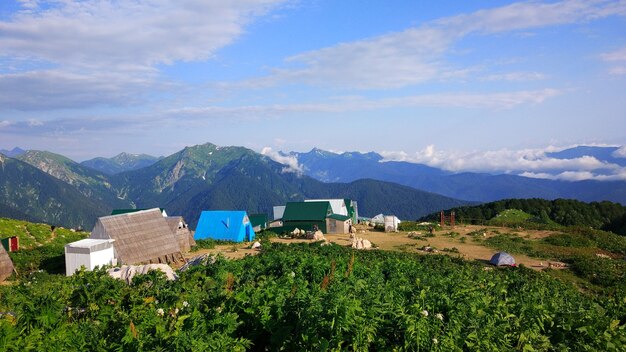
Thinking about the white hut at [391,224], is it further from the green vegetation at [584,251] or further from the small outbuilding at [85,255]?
the small outbuilding at [85,255]

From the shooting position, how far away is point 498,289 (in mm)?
10547

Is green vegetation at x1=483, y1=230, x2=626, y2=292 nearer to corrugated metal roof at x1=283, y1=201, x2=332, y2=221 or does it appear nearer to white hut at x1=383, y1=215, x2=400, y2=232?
white hut at x1=383, y1=215, x2=400, y2=232

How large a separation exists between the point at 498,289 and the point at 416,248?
25.9m

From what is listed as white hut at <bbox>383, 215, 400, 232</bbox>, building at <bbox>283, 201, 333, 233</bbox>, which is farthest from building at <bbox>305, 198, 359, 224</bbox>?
white hut at <bbox>383, 215, 400, 232</bbox>

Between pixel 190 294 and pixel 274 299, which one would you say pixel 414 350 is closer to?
pixel 274 299

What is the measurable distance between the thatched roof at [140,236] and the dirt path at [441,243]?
3.04 meters

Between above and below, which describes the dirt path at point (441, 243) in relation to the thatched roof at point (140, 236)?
below

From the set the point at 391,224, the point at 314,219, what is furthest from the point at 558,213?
the point at 314,219

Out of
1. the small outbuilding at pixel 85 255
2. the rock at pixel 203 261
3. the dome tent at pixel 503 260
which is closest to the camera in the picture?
the rock at pixel 203 261

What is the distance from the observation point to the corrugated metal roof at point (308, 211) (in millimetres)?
49625

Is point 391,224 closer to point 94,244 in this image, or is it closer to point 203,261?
point 94,244

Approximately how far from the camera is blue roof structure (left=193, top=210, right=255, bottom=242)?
43875 millimetres

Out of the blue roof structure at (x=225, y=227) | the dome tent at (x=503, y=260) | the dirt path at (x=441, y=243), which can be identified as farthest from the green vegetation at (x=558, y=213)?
the blue roof structure at (x=225, y=227)

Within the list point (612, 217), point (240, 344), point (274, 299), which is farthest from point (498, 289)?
point (612, 217)
